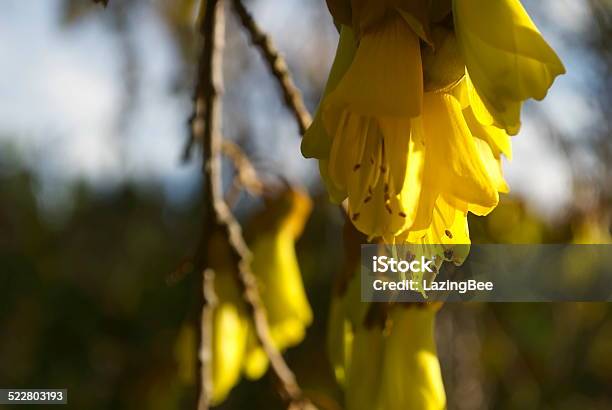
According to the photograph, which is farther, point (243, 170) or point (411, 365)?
point (243, 170)

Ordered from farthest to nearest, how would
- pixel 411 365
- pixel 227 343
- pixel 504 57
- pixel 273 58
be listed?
pixel 227 343 → pixel 273 58 → pixel 411 365 → pixel 504 57

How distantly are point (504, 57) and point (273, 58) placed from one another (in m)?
0.44

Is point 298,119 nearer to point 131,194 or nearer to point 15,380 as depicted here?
point 15,380

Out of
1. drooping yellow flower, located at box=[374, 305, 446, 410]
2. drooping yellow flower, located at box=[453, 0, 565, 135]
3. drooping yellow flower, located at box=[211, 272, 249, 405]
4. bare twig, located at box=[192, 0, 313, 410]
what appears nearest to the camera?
drooping yellow flower, located at box=[453, 0, 565, 135]

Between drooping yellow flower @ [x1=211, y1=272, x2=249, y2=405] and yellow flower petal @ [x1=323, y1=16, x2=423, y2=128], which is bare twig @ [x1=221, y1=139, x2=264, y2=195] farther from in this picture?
yellow flower petal @ [x1=323, y1=16, x2=423, y2=128]

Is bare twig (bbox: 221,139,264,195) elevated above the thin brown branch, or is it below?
below

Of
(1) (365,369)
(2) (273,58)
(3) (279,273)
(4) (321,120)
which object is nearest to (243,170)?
(3) (279,273)

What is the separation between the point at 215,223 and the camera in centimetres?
92

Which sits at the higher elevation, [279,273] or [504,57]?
[504,57]

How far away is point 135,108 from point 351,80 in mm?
834

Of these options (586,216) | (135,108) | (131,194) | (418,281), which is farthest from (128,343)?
(418,281)

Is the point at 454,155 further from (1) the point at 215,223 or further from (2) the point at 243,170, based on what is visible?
(2) the point at 243,170

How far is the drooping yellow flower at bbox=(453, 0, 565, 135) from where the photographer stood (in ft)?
1.43

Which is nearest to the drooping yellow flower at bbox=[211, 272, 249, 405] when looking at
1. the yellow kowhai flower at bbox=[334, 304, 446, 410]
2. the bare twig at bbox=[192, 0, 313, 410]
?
the bare twig at bbox=[192, 0, 313, 410]
